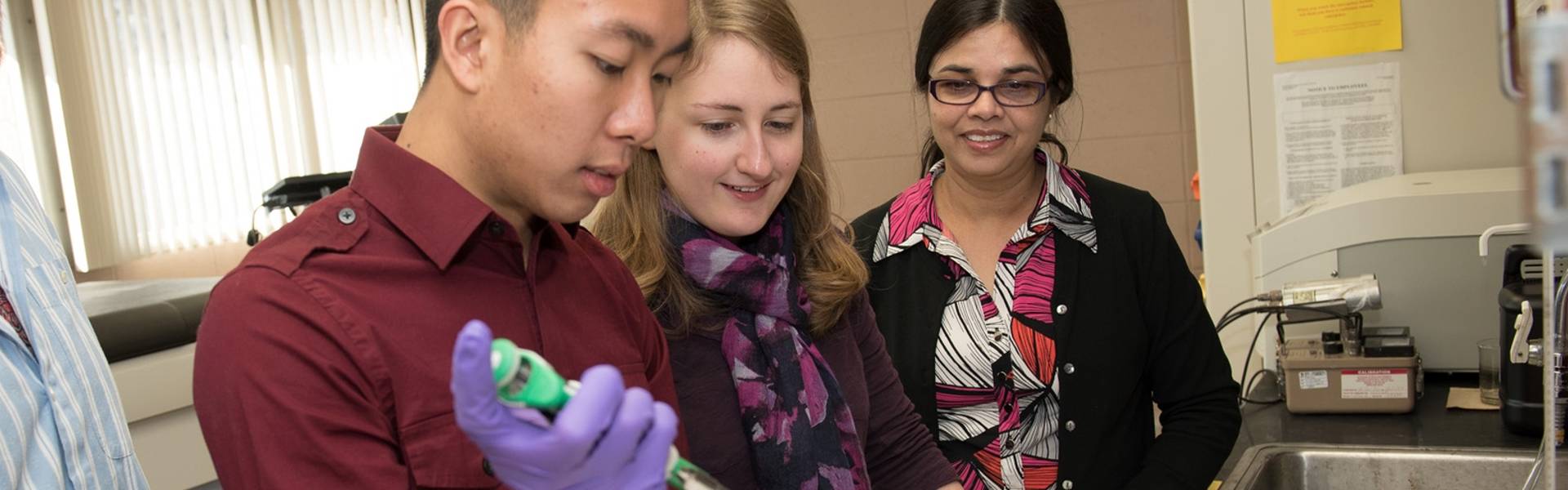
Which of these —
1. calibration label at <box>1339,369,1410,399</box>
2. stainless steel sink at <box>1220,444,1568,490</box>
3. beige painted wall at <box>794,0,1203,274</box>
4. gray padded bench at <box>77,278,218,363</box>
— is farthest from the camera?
beige painted wall at <box>794,0,1203,274</box>

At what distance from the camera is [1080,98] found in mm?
3619

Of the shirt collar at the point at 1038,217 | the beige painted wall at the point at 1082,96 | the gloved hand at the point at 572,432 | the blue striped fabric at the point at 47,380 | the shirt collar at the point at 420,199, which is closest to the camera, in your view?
the gloved hand at the point at 572,432

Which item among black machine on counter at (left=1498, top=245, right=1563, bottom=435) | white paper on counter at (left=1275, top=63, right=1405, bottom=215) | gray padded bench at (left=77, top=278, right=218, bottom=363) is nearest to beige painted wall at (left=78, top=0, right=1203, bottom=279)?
white paper on counter at (left=1275, top=63, right=1405, bottom=215)

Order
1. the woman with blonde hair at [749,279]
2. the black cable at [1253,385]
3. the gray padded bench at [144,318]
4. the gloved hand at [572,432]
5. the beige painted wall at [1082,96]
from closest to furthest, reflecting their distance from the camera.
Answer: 1. the gloved hand at [572,432]
2. the woman with blonde hair at [749,279]
3. the black cable at [1253,385]
4. the gray padded bench at [144,318]
5. the beige painted wall at [1082,96]

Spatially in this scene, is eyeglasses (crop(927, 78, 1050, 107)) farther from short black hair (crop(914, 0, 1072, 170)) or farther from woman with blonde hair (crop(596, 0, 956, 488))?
woman with blonde hair (crop(596, 0, 956, 488))

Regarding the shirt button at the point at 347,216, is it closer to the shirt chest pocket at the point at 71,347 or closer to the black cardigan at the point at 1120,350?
the shirt chest pocket at the point at 71,347

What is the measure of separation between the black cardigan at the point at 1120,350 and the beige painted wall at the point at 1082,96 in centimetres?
187

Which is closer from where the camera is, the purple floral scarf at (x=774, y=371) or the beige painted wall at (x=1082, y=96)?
the purple floral scarf at (x=774, y=371)

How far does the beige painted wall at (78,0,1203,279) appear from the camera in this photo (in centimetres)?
364

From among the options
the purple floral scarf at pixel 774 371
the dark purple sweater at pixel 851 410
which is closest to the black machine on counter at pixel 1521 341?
the dark purple sweater at pixel 851 410

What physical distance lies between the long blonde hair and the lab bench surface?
0.62 metres

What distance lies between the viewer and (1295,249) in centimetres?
187

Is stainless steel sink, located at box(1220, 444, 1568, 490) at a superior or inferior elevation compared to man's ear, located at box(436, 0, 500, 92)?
inferior

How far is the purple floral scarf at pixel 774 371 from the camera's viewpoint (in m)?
1.18
